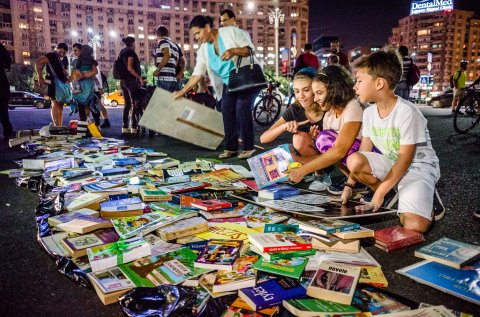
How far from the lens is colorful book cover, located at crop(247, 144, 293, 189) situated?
2.72 m

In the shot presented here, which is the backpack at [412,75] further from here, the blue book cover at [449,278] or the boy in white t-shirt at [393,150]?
the blue book cover at [449,278]

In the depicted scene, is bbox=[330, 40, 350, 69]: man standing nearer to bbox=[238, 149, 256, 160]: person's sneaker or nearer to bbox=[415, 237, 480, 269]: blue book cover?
bbox=[238, 149, 256, 160]: person's sneaker

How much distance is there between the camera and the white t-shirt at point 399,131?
214 centimetres

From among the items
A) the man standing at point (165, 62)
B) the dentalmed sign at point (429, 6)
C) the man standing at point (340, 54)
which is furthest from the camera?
the dentalmed sign at point (429, 6)

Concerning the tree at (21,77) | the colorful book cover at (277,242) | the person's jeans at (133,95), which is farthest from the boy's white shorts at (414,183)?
the tree at (21,77)

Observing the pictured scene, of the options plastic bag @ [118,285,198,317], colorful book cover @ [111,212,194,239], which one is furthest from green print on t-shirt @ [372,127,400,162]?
plastic bag @ [118,285,198,317]

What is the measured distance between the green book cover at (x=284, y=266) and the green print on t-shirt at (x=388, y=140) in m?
1.10

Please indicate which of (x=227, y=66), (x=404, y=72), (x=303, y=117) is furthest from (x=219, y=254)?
(x=404, y=72)

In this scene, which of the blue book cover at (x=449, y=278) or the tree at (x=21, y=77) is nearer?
the blue book cover at (x=449, y=278)

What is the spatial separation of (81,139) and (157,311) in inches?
199

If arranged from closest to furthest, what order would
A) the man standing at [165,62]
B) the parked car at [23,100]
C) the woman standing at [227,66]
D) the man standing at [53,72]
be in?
1. the woman standing at [227,66]
2. the man standing at [165,62]
3. the man standing at [53,72]
4. the parked car at [23,100]

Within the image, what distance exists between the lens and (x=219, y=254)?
1.70m

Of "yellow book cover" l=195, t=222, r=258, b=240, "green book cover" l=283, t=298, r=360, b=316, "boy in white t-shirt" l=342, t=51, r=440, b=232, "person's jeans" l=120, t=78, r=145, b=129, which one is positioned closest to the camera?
"green book cover" l=283, t=298, r=360, b=316

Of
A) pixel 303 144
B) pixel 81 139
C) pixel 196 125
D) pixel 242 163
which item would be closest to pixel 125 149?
pixel 196 125
